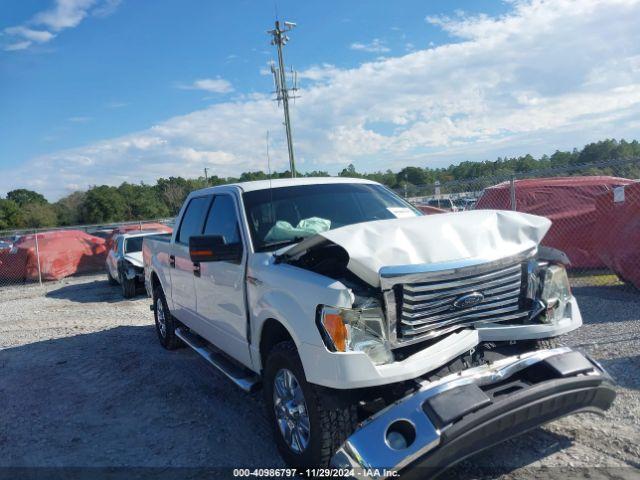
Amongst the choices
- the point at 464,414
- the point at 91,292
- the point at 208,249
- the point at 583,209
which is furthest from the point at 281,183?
the point at 91,292

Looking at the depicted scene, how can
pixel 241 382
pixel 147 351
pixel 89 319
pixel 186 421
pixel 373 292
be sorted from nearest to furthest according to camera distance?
A: pixel 373 292
pixel 241 382
pixel 186 421
pixel 147 351
pixel 89 319

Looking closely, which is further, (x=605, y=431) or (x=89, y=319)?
(x=89, y=319)

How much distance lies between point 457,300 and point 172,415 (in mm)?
2892

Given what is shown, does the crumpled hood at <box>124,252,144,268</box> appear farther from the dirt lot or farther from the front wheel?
the dirt lot

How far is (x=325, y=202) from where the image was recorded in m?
4.57

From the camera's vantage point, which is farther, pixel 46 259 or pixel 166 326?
pixel 46 259

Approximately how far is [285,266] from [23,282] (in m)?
17.4

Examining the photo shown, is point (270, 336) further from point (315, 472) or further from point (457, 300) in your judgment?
point (457, 300)

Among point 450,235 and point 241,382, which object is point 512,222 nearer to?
point 450,235

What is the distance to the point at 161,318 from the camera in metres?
6.94

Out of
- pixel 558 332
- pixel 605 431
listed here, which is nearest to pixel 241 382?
pixel 558 332

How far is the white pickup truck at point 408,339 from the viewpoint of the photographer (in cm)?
264

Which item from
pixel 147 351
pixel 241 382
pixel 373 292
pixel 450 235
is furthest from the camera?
pixel 147 351

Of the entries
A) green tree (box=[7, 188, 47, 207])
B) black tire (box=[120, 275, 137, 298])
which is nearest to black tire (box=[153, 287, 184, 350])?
black tire (box=[120, 275, 137, 298])
